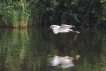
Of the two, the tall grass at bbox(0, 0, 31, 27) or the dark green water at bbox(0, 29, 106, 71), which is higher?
the tall grass at bbox(0, 0, 31, 27)

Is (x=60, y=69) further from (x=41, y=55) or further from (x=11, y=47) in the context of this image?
(x=11, y=47)

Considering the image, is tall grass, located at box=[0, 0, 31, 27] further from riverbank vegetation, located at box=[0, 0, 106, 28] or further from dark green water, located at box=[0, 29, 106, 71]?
dark green water, located at box=[0, 29, 106, 71]

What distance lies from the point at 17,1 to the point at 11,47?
939cm

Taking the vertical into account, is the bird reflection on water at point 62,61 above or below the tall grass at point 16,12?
below

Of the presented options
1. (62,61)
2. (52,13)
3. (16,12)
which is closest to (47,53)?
(62,61)

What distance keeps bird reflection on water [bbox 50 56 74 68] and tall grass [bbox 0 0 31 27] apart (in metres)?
10.5

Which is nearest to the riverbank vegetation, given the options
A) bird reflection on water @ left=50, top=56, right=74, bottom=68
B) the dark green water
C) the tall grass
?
the tall grass

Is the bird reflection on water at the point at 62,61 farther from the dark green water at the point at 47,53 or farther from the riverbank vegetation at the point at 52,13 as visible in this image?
the riverbank vegetation at the point at 52,13

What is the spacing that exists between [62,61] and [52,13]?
12.4 metres

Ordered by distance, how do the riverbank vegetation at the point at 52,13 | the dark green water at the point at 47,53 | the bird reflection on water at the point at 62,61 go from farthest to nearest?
the riverbank vegetation at the point at 52,13 < the bird reflection on water at the point at 62,61 < the dark green water at the point at 47,53

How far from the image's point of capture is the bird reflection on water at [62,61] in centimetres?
1045

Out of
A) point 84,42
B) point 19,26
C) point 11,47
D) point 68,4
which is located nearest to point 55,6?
point 68,4

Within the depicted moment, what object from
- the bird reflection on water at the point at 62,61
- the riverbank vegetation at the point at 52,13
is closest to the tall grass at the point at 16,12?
the riverbank vegetation at the point at 52,13

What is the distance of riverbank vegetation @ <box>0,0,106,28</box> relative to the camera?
71.3ft
